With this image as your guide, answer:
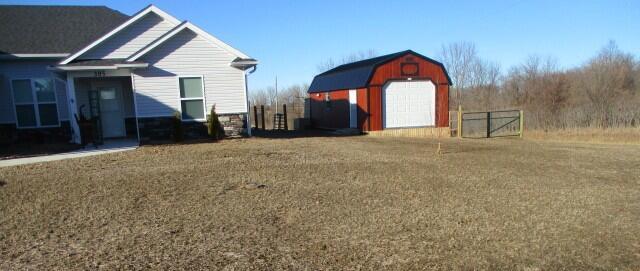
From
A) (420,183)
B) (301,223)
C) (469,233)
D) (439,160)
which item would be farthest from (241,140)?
(469,233)

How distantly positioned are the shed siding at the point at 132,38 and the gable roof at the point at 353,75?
8.82 metres

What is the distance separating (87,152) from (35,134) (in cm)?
452

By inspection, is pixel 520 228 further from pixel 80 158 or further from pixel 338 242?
pixel 80 158

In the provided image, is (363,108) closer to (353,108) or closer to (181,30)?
(353,108)

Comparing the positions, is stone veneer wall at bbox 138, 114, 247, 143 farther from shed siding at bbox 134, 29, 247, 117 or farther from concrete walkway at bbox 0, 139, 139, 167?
concrete walkway at bbox 0, 139, 139, 167

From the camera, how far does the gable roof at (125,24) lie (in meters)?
12.2

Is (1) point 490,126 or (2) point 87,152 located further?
(1) point 490,126

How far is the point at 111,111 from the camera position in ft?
47.0

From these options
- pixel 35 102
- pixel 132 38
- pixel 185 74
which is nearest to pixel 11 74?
pixel 35 102

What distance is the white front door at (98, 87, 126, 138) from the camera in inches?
557

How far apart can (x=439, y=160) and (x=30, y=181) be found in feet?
A: 28.5

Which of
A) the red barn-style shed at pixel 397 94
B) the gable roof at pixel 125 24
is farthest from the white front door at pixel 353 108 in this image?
the gable roof at pixel 125 24

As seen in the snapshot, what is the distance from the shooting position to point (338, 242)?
422 cm

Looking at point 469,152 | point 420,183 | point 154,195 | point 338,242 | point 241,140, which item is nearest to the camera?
point 338,242
